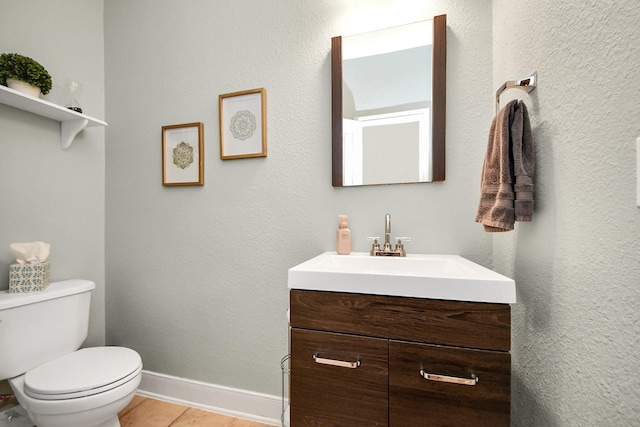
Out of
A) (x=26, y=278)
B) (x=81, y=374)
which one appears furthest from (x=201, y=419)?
(x=26, y=278)

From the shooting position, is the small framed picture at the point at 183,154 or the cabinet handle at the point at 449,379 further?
the small framed picture at the point at 183,154

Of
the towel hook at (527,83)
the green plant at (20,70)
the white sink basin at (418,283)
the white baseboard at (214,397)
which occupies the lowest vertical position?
the white baseboard at (214,397)

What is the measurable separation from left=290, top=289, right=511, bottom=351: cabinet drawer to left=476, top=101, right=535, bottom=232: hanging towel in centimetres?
28

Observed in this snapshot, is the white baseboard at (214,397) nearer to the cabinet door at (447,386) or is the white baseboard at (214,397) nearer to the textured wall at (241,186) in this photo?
the textured wall at (241,186)

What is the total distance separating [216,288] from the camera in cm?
167

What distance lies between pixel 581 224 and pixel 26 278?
2.19 meters

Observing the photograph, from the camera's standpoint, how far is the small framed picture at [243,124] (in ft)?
5.15

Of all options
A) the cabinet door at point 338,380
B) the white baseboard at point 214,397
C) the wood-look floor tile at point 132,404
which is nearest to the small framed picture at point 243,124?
the cabinet door at point 338,380

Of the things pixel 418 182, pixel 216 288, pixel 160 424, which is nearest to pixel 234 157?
pixel 216 288

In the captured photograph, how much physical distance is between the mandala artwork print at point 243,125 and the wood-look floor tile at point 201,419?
5.20 ft

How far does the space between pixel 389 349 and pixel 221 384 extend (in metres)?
1.27

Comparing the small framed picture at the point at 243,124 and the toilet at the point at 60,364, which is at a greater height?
the small framed picture at the point at 243,124

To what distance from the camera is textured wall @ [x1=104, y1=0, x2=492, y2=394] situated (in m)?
1.32

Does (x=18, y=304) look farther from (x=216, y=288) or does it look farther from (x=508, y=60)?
(x=508, y=60)
